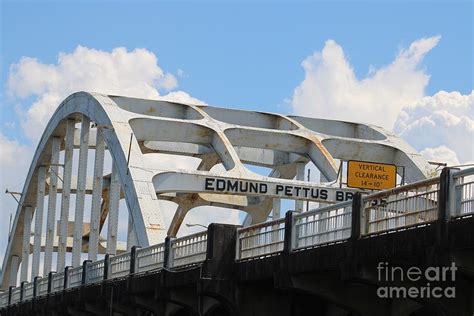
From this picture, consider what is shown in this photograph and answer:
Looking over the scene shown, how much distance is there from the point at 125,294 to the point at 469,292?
51.9 feet

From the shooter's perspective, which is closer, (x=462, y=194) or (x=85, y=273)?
(x=462, y=194)

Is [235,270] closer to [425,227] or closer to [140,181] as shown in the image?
[425,227]

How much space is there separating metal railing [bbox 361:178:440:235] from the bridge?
27mm

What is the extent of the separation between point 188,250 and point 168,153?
85.8 feet

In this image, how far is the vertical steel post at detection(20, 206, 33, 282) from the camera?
61.5m

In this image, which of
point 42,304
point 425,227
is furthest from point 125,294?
point 425,227

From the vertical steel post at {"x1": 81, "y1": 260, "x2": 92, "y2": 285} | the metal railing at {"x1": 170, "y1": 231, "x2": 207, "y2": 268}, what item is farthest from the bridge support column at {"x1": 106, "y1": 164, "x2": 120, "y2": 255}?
the metal railing at {"x1": 170, "y1": 231, "x2": 207, "y2": 268}

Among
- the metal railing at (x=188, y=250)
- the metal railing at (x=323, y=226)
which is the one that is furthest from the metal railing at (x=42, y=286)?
the metal railing at (x=323, y=226)

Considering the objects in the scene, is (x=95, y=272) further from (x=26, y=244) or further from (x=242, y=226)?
(x=26, y=244)

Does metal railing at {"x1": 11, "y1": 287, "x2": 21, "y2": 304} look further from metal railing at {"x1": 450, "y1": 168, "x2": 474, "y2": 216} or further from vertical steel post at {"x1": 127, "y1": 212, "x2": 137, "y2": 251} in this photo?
A: metal railing at {"x1": 450, "y1": 168, "x2": 474, "y2": 216}

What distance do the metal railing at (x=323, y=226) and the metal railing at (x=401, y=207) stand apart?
782 mm

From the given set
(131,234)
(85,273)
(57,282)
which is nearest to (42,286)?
(57,282)

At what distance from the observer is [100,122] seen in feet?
156

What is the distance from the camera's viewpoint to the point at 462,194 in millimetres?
19203
